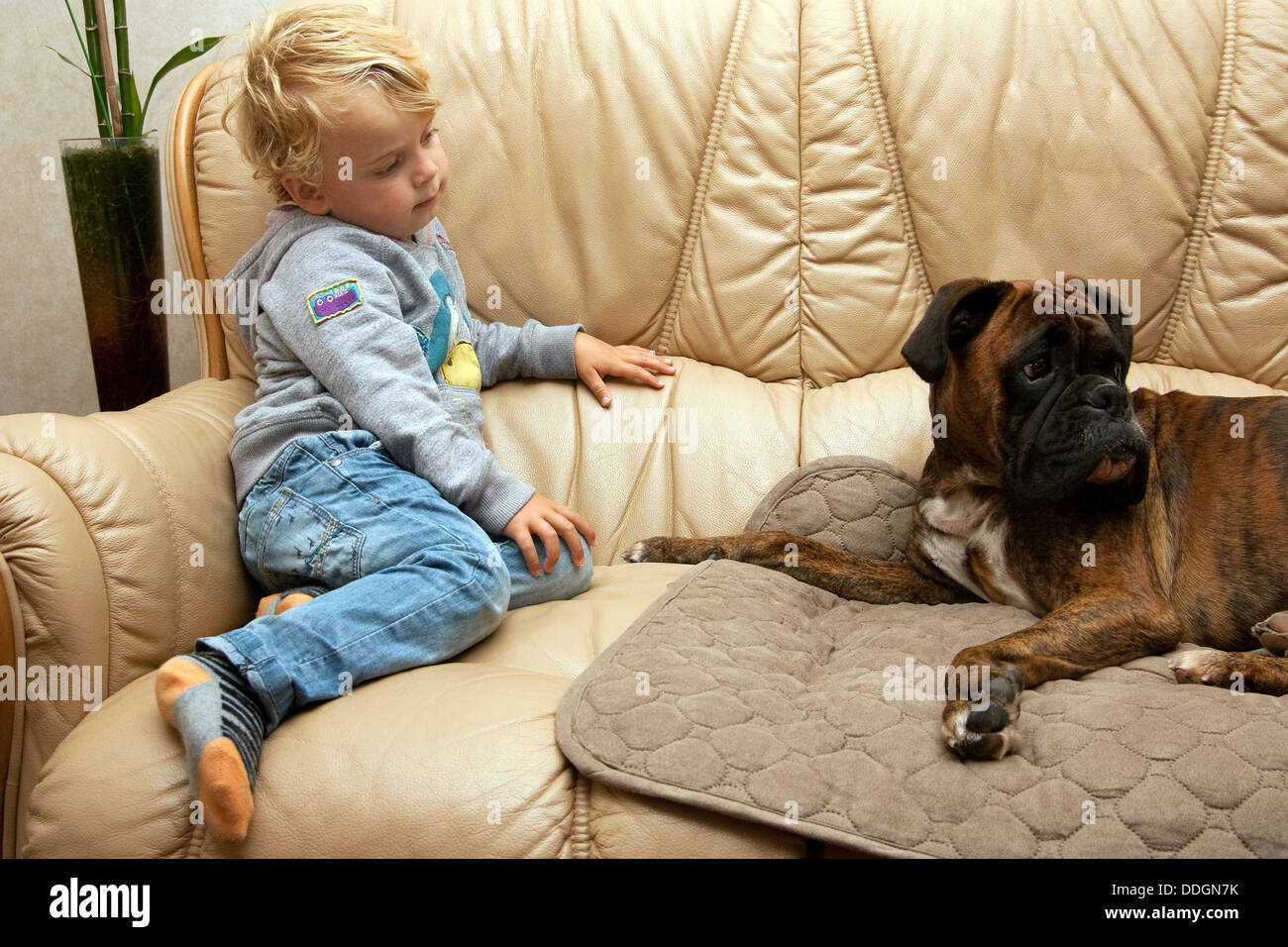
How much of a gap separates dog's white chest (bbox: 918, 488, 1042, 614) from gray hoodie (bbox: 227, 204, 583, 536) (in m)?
0.81

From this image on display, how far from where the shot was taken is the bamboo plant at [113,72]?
249 centimetres

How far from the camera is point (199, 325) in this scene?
2355 millimetres

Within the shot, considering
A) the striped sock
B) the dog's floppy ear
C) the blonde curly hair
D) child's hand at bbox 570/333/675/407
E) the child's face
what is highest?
the blonde curly hair

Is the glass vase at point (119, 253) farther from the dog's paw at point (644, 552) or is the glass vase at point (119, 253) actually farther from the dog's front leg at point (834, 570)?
the dog's front leg at point (834, 570)

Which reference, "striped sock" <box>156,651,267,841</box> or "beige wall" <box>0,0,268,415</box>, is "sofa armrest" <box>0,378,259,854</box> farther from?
"beige wall" <box>0,0,268,415</box>

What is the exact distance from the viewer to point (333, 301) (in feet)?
6.41

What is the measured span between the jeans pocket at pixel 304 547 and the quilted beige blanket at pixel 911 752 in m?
0.49

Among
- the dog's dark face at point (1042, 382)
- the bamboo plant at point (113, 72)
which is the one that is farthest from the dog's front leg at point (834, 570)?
the bamboo plant at point (113, 72)

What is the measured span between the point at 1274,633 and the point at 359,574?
1.54 m

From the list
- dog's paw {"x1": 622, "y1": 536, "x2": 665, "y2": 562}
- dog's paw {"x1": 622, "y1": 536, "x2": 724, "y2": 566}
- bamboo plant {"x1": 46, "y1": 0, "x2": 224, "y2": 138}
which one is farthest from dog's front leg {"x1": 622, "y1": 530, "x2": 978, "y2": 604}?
bamboo plant {"x1": 46, "y1": 0, "x2": 224, "y2": 138}

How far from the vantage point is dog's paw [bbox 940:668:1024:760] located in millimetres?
1406

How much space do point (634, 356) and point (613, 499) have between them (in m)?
0.34

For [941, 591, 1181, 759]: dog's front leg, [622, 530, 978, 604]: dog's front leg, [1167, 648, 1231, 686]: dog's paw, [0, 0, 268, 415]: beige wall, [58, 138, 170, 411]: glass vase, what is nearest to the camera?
[941, 591, 1181, 759]: dog's front leg

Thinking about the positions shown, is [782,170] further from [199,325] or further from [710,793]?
[710,793]
